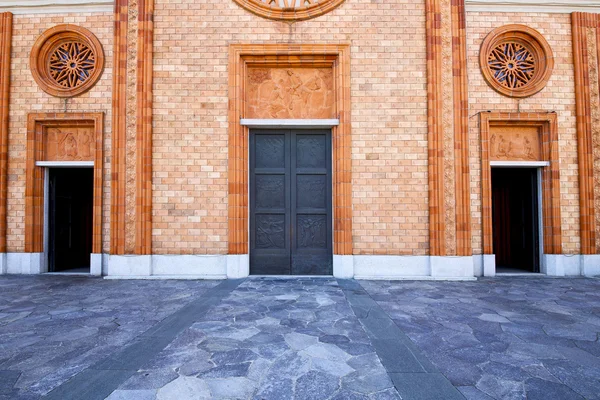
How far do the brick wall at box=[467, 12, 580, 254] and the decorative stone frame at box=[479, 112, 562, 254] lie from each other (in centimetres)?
15

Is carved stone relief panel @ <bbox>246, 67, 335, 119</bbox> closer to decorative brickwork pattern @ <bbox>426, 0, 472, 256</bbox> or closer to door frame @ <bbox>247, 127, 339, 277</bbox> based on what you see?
door frame @ <bbox>247, 127, 339, 277</bbox>

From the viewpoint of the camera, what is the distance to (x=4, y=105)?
23.5 feet

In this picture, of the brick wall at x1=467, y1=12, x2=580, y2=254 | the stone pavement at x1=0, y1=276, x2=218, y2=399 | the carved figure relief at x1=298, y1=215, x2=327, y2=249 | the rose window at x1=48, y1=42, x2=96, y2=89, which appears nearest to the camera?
the stone pavement at x1=0, y1=276, x2=218, y2=399

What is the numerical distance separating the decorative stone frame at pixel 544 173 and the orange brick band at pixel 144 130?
7.70m

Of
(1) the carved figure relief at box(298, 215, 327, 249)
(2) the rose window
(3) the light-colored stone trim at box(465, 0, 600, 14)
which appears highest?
(3) the light-colored stone trim at box(465, 0, 600, 14)

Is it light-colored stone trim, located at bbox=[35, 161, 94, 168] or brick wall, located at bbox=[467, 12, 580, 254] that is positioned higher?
brick wall, located at bbox=[467, 12, 580, 254]

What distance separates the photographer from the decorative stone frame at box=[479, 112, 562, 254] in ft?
22.9

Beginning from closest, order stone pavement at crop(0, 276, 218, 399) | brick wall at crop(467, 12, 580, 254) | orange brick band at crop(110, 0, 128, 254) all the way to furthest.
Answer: stone pavement at crop(0, 276, 218, 399) → orange brick band at crop(110, 0, 128, 254) → brick wall at crop(467, 12, 580, 254)

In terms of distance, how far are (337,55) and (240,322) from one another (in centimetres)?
605

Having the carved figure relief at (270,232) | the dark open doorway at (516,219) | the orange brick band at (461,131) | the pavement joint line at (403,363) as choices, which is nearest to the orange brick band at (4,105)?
the carved figure relief at (270,232)

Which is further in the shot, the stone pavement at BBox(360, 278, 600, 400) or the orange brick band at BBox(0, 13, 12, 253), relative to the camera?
the orange brick band at BBox(0, 13, 12, 253)

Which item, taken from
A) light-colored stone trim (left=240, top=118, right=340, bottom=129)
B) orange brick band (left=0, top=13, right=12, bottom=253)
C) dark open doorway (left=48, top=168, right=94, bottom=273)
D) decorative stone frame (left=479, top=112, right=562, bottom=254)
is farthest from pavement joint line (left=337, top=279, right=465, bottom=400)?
orange brick band (left=0, top=13, right=12, bottom=253)

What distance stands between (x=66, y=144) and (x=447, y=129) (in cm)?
915

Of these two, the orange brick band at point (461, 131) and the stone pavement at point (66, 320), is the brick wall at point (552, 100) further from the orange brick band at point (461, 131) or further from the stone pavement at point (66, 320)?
the stone pavement at point (66, 320)
